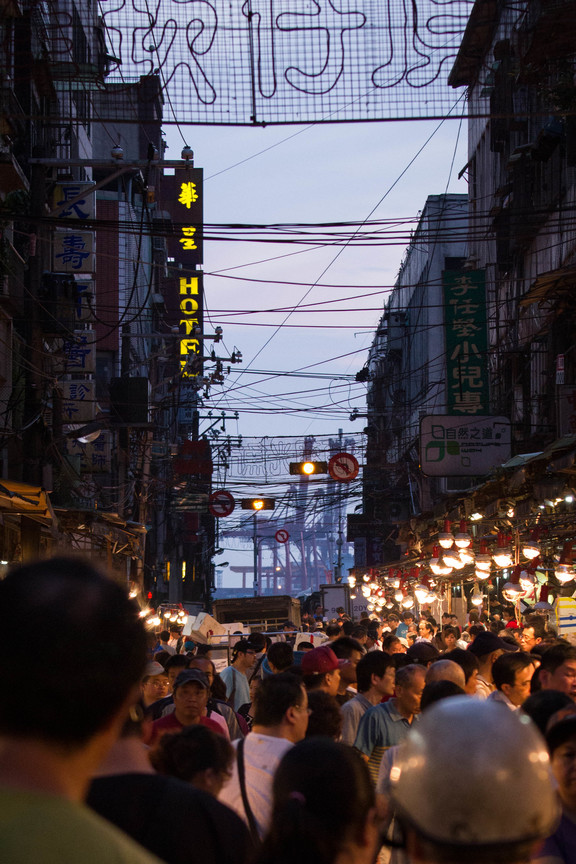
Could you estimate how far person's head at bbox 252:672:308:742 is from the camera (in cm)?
526

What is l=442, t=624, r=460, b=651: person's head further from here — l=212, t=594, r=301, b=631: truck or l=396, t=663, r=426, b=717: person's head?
l=212, t=594, r=301, b=631: truck

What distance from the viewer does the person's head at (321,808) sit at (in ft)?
8.73

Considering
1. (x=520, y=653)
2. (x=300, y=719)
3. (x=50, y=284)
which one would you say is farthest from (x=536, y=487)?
(x=300, y=719)

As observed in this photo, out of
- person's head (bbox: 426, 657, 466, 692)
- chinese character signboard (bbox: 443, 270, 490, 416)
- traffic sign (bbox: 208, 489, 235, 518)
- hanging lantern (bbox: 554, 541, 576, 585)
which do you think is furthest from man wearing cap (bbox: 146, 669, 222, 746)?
traffic sign (bbox: 208, 489, 235, 518)

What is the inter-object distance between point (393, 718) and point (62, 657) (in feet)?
17.8

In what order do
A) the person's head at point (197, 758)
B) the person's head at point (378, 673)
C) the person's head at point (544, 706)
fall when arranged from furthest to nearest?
the person's head at point (378, 673), the person's head at point (544, 706), the person's head at point (197, 758)

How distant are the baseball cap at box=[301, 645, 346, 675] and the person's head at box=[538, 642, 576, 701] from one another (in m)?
1.84

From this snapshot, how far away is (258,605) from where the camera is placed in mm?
39062

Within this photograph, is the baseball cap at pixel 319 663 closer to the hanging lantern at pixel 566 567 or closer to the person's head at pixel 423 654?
the person's head at pixel 423 654

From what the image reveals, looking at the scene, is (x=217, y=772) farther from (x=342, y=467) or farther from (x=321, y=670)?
(x=342, y=467)

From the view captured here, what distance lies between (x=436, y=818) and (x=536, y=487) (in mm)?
13108

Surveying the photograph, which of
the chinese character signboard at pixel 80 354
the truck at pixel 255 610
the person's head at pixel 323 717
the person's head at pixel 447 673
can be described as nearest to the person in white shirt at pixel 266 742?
the person's head at pixel 323 717

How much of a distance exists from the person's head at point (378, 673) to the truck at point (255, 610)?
29.9 m

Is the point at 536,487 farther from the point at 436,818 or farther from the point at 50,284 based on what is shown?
the point at 436,818
